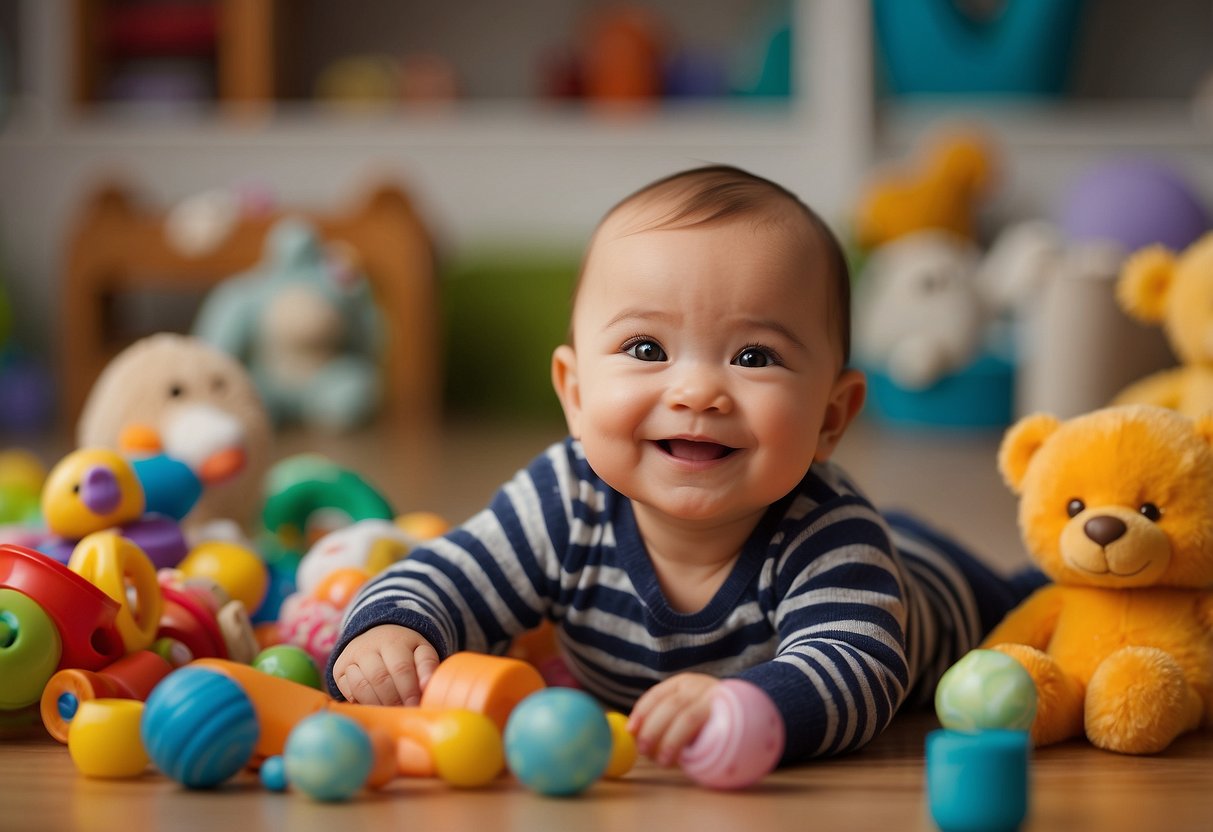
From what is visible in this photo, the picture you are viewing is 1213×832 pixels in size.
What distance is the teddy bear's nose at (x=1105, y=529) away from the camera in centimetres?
86

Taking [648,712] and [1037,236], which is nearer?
[648,712]

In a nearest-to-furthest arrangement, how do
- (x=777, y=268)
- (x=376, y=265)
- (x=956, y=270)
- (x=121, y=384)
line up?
(x=777, y=268) < (x=121, y=384) < (x=956, y=270) < (x=376, y=265)

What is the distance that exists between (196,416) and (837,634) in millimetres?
581

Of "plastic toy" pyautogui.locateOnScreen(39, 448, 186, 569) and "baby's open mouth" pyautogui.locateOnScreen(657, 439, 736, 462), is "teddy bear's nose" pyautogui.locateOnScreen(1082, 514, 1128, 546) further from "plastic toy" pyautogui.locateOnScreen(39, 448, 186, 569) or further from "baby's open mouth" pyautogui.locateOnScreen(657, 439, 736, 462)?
"plastic toy" pyautogui.locateOnScreen(39, 448, 186, 569)

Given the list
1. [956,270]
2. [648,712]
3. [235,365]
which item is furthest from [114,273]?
[648,712]

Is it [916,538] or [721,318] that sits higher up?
[721,318]

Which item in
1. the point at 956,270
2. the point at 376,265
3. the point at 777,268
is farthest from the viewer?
the point at 376,265

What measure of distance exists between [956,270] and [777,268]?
1.88 metres

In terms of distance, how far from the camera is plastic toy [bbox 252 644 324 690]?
0.90m

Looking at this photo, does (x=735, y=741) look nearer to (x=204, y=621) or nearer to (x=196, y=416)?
(x=204, y=621)

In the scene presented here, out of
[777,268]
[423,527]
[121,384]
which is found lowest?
[423,527]

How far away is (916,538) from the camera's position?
1106 millimetres

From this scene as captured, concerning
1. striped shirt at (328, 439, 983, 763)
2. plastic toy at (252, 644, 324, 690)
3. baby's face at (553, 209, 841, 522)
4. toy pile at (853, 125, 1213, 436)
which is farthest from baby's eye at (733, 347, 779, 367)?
toy pile at (853, 125, 1213, 436)

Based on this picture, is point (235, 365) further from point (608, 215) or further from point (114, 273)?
point (114, 273)
